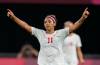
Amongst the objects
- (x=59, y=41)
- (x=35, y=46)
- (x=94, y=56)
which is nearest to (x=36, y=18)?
(x=35, y=46)

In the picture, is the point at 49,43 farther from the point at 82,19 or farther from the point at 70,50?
the point at 70,50

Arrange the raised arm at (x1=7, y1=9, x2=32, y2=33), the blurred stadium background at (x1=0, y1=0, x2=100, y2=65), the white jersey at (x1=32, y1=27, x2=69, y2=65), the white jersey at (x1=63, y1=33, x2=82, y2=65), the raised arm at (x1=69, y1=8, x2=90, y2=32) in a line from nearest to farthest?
the raised arm at (x1=69, y1=8, x2=90, y2=32) → the raised arm at (x1=7, y1=9, x2=32, y2=33) → the white jersey at (x1=32, y1=27, x2=69, y2=65) → the white jersey at (x1=63, y1=33, x2=82, y2=65) → the blurred stadium background at (x1=0, y1=0, x2=100, y2=65)

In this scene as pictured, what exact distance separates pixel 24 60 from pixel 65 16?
3769 millimetres

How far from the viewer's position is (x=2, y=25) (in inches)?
888

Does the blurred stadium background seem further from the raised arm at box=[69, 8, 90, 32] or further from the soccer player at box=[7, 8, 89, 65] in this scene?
the raised arm at box=[69, 8, 90, 32]

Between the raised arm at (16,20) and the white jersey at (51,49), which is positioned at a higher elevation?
the raised arm at (16,20)

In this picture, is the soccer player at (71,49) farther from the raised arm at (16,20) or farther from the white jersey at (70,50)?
the raised arm at (16,20)

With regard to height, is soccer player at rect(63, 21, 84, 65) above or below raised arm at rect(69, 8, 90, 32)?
below

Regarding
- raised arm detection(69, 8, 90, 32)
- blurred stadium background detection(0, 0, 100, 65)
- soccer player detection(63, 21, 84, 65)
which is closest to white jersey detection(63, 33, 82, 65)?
soccer player detection(63, 21, 84, 65)

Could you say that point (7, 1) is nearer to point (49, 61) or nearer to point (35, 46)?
point (35, 46)

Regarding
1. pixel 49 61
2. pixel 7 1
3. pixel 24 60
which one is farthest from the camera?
pixel 7 1

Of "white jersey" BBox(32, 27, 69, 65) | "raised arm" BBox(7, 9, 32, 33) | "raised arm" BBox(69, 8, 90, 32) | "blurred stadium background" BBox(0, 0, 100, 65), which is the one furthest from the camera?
"blurred stadium background" BBox(0, 0, 100, 65)

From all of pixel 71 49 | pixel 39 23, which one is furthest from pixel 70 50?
pixel 39 23

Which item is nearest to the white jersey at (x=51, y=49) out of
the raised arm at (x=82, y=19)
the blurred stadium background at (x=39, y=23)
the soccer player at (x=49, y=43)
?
the soccer player at (x=49, y=43)
